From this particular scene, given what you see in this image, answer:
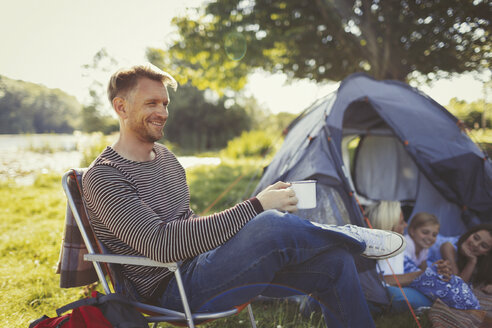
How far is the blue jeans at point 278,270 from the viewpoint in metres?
1.34

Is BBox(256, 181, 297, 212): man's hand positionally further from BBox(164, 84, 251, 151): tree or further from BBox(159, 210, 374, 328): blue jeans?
BBox(164, 84, 251, 151): tree

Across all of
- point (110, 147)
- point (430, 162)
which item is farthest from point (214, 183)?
point (110, 147)

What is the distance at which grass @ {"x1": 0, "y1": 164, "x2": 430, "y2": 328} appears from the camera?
7.66 feet

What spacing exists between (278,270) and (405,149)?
2680mm

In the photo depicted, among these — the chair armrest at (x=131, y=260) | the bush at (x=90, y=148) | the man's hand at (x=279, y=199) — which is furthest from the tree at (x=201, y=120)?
the man's hand at (x=279, y=199)

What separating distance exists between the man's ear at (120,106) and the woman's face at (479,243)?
2883 mm

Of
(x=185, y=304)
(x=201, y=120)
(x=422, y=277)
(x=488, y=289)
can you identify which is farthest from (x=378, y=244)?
(x=201, y=120)

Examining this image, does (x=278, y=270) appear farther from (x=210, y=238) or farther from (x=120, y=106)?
(x=120, y=106)

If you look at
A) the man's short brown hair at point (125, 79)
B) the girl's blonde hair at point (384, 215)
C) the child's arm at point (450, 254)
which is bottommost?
the child's arm at point (450, 254)

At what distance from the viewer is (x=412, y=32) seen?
796cm

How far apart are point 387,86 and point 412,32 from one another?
5324 millimetres

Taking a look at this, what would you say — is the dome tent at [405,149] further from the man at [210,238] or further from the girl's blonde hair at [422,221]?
the man at [210,238]

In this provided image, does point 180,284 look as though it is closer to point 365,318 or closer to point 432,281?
point 365,318

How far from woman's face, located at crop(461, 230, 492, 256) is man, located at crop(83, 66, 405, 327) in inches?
61.1
